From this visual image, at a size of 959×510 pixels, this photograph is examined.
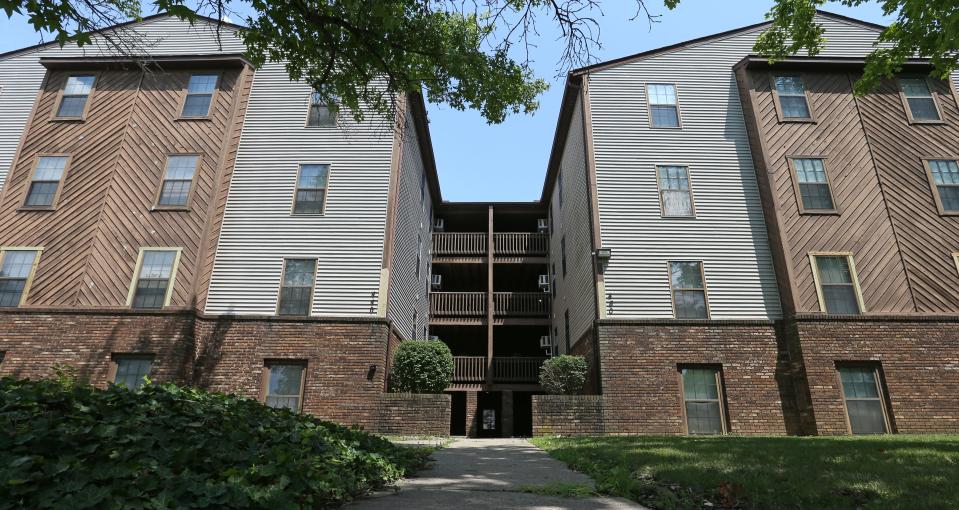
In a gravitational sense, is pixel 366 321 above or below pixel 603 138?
below

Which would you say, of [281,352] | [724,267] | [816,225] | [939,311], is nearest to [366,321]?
[281,352]

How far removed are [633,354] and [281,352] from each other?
9.43m

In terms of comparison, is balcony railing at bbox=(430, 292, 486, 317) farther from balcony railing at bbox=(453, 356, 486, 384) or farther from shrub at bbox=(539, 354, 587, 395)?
shrub at bbox=(539, 354, 587, 395)

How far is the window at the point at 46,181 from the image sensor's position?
14844mm

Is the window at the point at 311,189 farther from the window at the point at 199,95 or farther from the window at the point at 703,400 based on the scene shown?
the window at the point at 703,400

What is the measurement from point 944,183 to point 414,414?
16.2 metres

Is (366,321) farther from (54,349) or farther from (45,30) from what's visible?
(45,30)

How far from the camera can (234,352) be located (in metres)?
13.5

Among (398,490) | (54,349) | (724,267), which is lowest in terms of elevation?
(398,490)

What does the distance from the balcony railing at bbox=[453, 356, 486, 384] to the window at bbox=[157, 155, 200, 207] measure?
11.5 meters

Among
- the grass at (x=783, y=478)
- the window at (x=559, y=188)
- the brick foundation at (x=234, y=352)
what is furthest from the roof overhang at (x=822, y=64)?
the brick foundation at (x=234, y=352)

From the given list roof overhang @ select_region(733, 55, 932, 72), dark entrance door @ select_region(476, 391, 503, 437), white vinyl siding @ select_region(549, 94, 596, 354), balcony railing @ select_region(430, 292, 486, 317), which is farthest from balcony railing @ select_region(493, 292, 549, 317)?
roof overhang @ select_region(733, 55, 932, 72)

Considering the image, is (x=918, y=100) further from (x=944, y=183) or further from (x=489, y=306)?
(x=489, y=306)

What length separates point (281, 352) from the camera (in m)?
13.6
